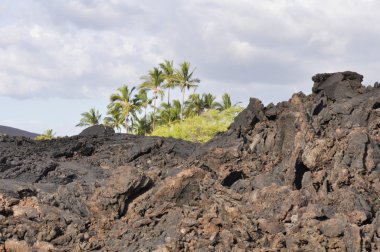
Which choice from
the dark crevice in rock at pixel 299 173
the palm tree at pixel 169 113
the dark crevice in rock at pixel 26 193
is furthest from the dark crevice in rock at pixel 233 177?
the palm tree at pixel 169 113

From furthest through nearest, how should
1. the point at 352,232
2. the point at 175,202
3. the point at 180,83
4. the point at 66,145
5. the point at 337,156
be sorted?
the point at 180,83 → the point at 66,145 → the point at 337,156 → the point at 175,202 → the point at 352,232

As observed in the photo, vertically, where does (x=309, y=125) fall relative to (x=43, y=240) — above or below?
above

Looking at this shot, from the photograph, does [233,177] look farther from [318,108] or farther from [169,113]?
[169,113]

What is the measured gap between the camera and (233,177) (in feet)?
72.7

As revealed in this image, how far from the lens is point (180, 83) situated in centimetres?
6512

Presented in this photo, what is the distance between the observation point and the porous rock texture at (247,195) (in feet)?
45.4

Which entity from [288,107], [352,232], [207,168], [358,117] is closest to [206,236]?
[352,232]

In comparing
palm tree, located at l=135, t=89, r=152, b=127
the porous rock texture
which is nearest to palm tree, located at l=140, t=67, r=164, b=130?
palm tree, located at l=135, t=89, r=152, b=127

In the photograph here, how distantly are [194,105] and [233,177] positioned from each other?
42.7m

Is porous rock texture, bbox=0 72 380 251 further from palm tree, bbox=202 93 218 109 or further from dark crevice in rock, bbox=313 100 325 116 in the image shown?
palm tree, bbox=202 93 218 109

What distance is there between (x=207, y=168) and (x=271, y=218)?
7.76 m

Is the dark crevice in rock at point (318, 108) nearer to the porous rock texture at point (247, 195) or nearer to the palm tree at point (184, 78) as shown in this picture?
the porous rock texture at point (247, 195)

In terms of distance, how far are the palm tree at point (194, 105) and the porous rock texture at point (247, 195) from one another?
3648cm

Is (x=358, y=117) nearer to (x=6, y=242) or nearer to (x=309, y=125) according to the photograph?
(x=309, y=125)
